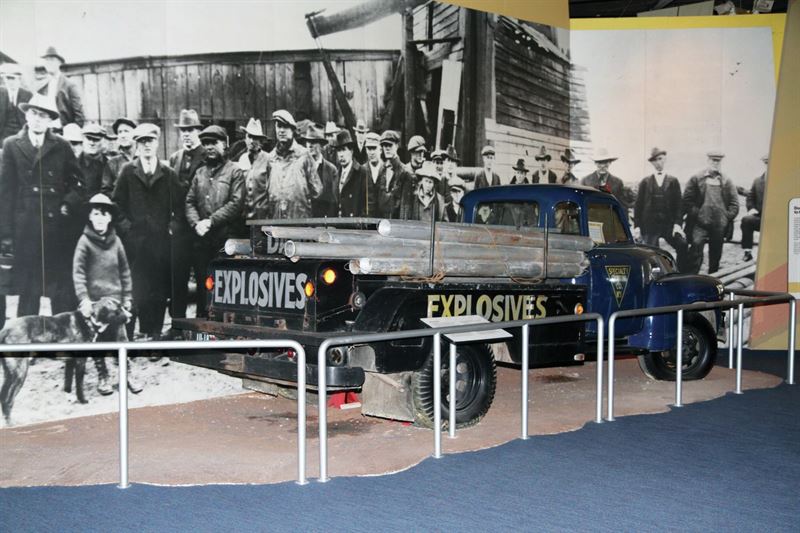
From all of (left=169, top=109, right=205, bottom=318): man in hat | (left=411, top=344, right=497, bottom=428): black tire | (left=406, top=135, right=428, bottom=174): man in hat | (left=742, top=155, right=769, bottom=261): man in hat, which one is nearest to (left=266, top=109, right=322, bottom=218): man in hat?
(left=169, top=109, right=205, bottom=318): man in hat

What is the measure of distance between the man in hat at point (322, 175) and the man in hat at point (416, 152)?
121 centimetres

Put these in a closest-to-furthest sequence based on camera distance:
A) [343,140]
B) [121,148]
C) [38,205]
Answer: [38,205], [121,148], [343,140]

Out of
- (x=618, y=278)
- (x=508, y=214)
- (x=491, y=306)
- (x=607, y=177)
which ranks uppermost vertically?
(x=607, y=177)

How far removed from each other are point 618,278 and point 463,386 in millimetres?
2374

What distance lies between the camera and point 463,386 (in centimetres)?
708

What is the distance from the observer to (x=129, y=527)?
15.1 feet

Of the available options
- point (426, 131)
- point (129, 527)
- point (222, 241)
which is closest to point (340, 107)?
point (426, 131)

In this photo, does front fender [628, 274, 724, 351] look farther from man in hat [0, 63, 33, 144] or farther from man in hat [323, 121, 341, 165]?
man in hat [0, 63, 33, 144]

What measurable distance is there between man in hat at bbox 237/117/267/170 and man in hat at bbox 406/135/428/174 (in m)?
2.15

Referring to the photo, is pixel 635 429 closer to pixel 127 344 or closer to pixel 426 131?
pixel 127 344

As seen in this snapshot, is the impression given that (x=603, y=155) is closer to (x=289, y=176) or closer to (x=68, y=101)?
(x=289, y=176)

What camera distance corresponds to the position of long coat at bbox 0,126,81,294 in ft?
24.8

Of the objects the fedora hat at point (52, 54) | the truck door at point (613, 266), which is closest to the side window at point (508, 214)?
the truck door at point (613, 266)

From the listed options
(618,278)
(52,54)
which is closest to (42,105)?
(52,54)
